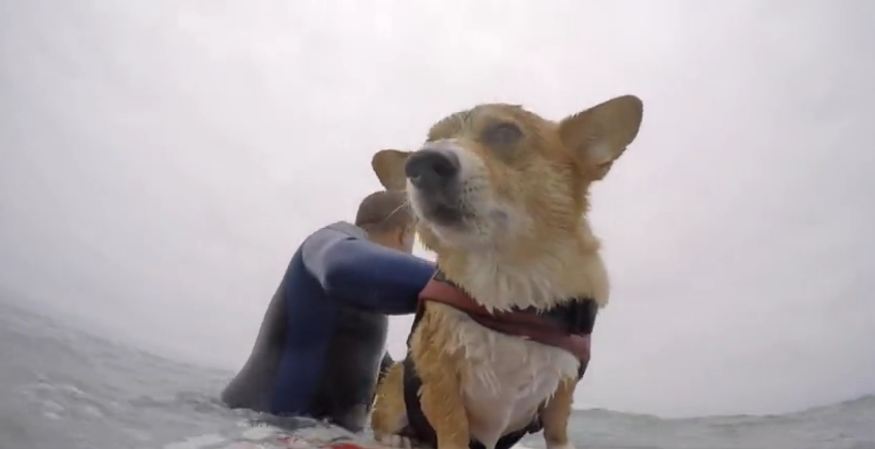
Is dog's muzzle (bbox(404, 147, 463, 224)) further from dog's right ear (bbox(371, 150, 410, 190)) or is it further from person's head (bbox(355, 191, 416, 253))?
person's head (bbox(355, 191, 416, 253))

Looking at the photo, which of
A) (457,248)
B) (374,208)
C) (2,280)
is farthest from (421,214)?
(2,280)

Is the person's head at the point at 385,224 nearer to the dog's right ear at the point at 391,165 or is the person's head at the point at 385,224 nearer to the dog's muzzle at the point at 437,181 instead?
the dog's right ear at the point at 391,165

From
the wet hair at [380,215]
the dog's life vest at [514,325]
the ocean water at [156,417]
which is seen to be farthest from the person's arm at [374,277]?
the wet hair at [380,215]

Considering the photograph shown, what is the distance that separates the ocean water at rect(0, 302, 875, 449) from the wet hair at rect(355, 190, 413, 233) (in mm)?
369

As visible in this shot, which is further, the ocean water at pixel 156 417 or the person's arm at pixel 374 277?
the person's arm at pixel 374 277

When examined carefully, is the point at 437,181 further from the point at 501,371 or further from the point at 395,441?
the point at 395,441

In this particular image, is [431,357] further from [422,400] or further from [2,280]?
[2,280]

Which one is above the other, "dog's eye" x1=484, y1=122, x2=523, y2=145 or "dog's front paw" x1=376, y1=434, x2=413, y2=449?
"dog's eye" x1=484, y1=122, x2=523, y2=145

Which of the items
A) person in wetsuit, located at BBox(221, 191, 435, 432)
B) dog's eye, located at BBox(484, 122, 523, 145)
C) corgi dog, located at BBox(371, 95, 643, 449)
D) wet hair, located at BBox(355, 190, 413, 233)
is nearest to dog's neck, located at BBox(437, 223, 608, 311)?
corgi dog, located at BBox(371, 95, 643, 449)

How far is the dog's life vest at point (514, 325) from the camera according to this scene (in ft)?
2.32

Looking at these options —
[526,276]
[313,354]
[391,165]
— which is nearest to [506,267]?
[526,276]

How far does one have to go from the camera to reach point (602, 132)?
29.8 inches

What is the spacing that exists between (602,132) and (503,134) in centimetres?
10

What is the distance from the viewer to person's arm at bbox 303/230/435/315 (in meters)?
0.85
